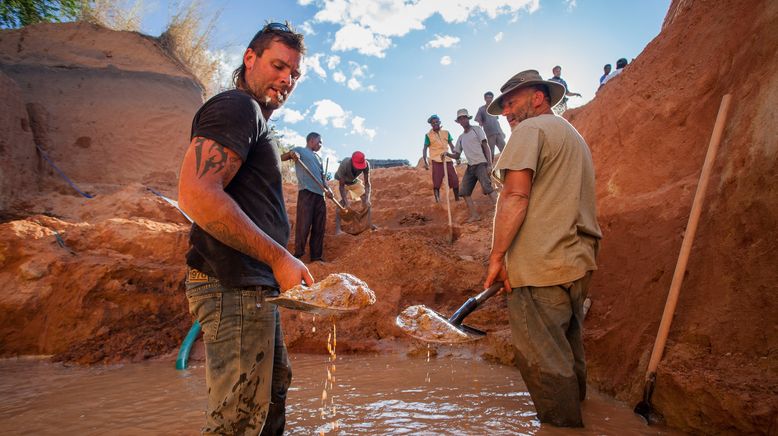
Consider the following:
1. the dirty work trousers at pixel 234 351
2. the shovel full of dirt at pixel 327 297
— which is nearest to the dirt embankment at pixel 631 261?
the shovel full of dirt at pixel 327 297

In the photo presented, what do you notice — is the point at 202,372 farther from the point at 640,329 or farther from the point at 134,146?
the point at 134,146

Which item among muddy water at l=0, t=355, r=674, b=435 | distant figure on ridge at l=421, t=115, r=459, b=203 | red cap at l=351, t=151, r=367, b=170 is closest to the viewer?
muddy water at l=0, t=355, r=674, b=435

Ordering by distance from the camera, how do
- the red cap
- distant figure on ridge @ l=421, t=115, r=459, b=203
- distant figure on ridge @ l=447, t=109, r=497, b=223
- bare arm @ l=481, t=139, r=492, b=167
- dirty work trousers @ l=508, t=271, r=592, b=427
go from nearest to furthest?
1. dirty work trousers @ l=508, t=271, r=592, b=427
2. the red cap
3. distant figure on ridge @ l=447, t=109, r=497, b=223
4. bare arm @ l=481, t=139, r=492, b=167
5. distant figure on ridge @ l=421, t=115, r=459, b=203

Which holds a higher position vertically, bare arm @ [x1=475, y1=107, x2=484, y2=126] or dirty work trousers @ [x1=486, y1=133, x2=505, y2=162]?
bare arm @ [x1=475, y1=107, x2=484, y2=126]

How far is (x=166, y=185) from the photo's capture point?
827 centimetres

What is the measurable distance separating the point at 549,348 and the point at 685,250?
1.11 metres

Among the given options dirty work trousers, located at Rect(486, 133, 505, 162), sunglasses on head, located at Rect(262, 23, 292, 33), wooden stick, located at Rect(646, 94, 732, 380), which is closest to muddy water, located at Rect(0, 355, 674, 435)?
wooden stick, located at Rect(646, 94, 732, 380)

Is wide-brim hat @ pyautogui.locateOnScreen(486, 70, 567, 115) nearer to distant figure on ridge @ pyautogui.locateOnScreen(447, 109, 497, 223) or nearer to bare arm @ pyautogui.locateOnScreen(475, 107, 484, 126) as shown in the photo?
distant figure on ridge @ pyautogui.locateOnScreen(447, 109, 497, 223)

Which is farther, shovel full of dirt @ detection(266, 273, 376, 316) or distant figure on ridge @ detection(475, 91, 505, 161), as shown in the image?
distant figure on ridge @ detection(475, 91, 505, 161)

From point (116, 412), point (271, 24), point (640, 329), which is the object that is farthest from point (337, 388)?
point (271, 24)

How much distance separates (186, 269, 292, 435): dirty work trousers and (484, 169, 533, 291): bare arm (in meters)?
1.20

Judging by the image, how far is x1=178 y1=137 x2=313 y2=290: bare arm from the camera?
4.16ft

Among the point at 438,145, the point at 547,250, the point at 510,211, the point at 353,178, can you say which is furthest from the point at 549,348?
the point at 438,145

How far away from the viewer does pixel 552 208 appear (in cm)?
214
